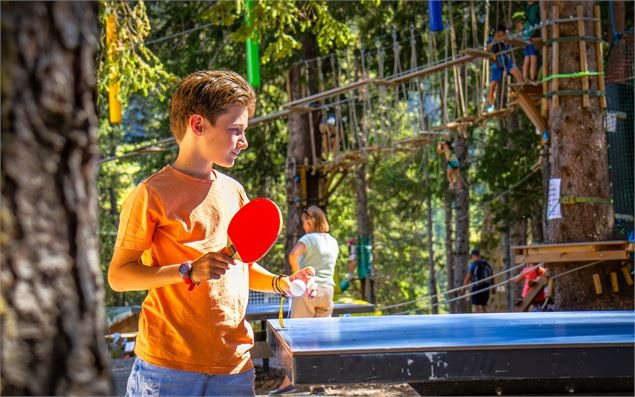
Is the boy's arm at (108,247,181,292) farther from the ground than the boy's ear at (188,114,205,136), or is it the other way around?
the boy's ear at (188,114,205,136)

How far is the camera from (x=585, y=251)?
33.2ft

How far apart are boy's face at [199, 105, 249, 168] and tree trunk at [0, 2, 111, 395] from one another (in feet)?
6.39

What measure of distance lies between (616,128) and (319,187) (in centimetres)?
843

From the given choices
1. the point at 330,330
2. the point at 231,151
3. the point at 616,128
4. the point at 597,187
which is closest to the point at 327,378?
the point at 231,151

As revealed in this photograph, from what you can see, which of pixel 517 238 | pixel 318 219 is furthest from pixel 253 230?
pixel 517 238

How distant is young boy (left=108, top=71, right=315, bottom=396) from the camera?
3.20 metres

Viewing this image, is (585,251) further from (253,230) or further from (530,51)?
(253,230)

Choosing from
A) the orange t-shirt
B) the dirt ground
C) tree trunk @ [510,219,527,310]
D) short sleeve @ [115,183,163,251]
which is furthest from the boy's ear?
tree trunk @ [510,219,527,310]

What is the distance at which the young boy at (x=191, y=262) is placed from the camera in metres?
3.20

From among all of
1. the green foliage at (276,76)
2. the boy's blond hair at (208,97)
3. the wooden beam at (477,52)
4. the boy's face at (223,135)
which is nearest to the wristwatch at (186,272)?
the boy's face at (223,135)

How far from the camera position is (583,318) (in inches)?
177

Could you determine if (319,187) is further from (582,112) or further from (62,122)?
(62,122)

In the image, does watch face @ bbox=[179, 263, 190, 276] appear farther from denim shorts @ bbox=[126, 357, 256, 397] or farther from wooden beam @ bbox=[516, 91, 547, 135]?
wooden beam @ bbox=[516, 91, 547, 135]

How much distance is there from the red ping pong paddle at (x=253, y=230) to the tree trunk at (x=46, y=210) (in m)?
1.70
